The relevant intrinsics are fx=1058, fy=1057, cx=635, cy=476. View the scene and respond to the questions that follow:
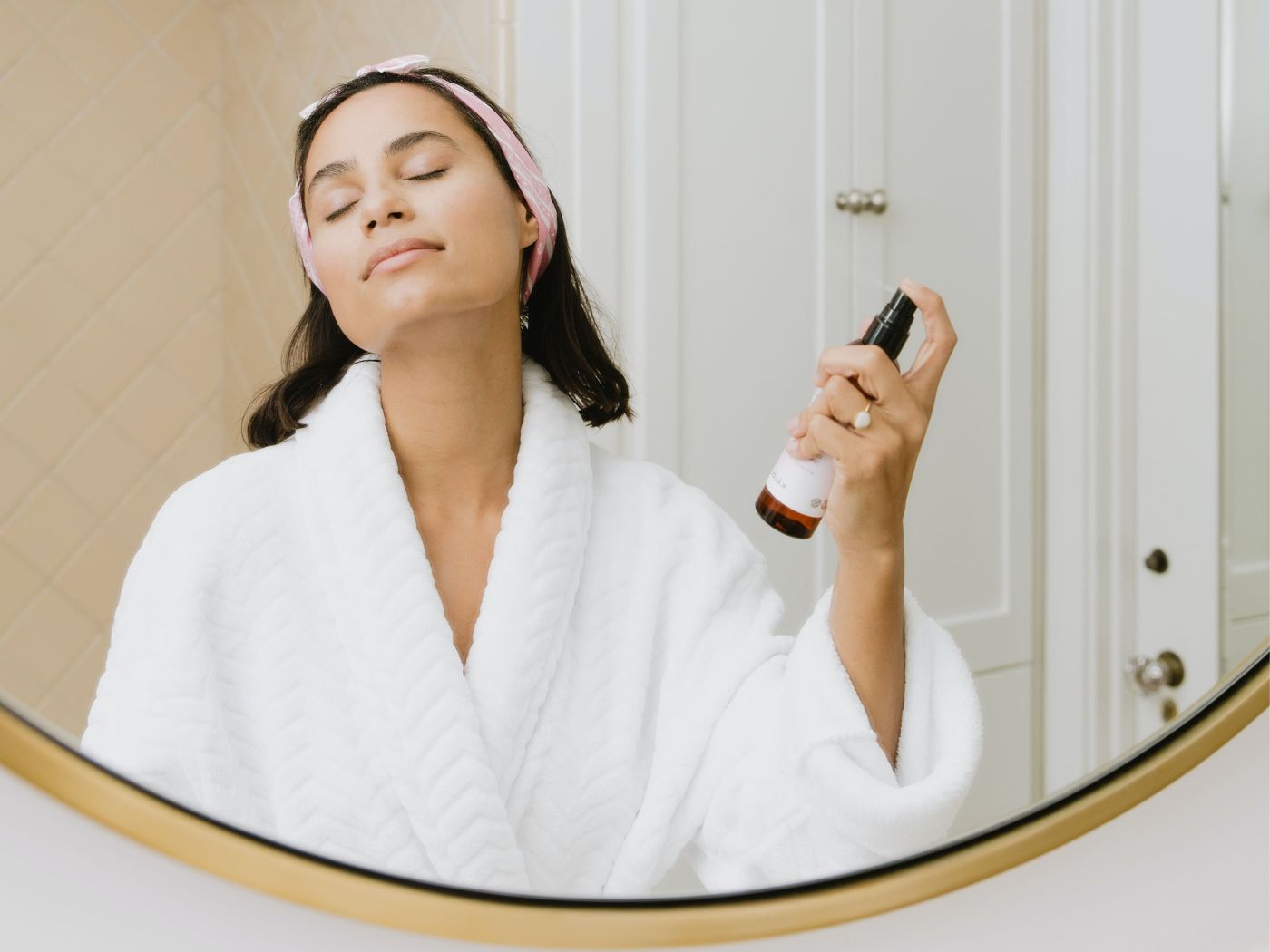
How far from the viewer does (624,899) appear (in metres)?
0.54

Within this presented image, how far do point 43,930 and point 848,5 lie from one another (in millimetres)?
605

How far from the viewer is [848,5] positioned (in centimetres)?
54

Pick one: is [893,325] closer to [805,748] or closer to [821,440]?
[821,440]

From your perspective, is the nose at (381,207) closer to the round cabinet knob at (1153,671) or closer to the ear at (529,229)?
the ear at (529,229)

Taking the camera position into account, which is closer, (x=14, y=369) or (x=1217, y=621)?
(x=14, y=369)

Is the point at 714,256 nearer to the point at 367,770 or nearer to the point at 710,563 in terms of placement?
the point at 710,563

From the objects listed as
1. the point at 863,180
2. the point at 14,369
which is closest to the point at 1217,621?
the point at 863,180

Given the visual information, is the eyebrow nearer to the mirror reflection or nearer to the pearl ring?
the mirror reflection

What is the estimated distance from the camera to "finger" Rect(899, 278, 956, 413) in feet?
1.81

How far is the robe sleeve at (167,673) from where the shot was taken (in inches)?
18.2

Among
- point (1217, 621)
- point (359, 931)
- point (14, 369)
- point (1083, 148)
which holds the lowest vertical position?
point (359, 931)

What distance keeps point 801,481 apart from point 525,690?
7.0 inches

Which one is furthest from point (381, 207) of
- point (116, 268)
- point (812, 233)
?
point (812, 233)

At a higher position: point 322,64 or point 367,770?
point 322,64
